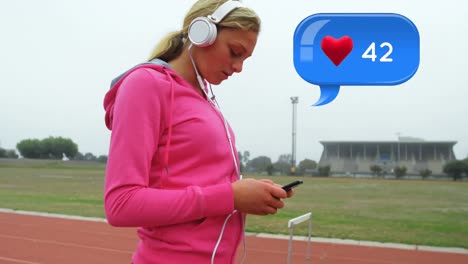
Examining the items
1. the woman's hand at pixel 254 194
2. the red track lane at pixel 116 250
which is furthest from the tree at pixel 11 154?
the woman's hand at pixel 254 194

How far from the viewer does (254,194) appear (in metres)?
1.05

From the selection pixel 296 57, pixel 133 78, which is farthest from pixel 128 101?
pixel 296 57

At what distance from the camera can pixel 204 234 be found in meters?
1.09

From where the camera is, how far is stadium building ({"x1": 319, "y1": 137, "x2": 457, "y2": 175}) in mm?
64312

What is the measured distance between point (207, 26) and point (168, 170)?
1.15 feet

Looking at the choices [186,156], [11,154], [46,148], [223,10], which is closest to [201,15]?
[223,10]

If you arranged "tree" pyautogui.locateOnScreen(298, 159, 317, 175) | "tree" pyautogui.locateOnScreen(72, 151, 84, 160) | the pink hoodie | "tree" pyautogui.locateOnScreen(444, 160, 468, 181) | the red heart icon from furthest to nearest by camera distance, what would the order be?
"tree" pyautogui.locateOnScreen(72, 151, 84, 160) → "tree" pyautogui.locateOnScreen(298, 159, 317, 175) → "tree" pyautogui.locateOnScreen(444, 160, 468, 181) → the red heart icon → the pink hoodie

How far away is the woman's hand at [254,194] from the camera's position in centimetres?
106

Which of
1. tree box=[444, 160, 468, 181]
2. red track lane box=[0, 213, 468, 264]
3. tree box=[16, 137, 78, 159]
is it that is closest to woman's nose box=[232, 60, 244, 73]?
red track lane box=[0, 213, 468, 264]

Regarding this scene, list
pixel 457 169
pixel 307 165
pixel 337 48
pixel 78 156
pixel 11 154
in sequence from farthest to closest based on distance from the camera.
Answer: pixel 78 156, pixel 11 154, pixel 307 165, pixel 457 169, pixel 337 48

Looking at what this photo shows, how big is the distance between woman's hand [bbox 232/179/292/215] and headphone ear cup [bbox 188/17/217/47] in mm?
346

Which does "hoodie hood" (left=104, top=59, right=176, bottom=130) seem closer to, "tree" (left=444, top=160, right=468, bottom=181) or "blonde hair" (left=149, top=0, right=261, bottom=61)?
"blonde hair" (left=149, top=0, right=261, bottom=61)

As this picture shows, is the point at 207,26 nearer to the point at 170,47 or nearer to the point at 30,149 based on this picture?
the point at 170,47

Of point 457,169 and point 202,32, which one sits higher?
point 202,32
